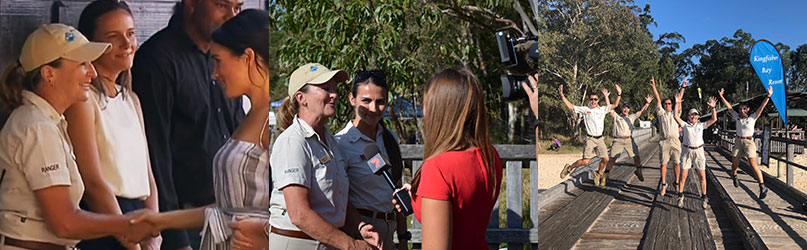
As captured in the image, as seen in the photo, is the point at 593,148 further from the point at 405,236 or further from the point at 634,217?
the point at 405,236

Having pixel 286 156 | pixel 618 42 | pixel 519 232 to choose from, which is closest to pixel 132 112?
pixel 286 156

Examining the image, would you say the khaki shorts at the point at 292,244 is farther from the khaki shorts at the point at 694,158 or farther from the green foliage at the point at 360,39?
the green foliage at the point at 360,39

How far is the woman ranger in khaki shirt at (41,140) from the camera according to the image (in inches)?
72.5

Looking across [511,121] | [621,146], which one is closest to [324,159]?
[621,146]

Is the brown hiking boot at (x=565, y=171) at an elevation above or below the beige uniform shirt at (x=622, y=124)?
below

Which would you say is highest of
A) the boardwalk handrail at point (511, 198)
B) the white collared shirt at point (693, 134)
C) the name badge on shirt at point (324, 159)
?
the white collared shirt at point (693, 134)

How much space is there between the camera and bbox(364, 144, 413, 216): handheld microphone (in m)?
2.25

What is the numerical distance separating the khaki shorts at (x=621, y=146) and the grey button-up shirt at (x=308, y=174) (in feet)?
3.68

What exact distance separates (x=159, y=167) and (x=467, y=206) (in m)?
1.04

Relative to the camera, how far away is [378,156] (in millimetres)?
2373

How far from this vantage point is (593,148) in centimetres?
269

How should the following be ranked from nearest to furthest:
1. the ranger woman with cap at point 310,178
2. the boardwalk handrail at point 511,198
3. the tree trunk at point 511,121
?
the ranger woman with cap at point 310,178 < the boardwalk handrail at point 511,198 < the tree trunk at point 511,121

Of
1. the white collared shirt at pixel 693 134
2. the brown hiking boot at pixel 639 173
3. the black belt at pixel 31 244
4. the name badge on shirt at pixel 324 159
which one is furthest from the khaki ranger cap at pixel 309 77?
the white collared shirt at pixel 693 134

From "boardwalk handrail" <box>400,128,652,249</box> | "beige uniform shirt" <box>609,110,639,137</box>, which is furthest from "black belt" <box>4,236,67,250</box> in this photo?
"boardwalk handrail" <box>400,128,652,249</box>
